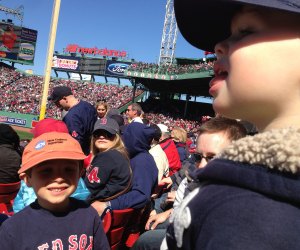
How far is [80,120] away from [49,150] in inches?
106

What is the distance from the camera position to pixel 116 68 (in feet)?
160

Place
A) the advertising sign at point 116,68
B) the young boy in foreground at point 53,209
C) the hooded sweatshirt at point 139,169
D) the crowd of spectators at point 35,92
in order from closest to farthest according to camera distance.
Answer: the young boy in foreground at point 53,209
the hooded sweatshirt at point 139,169
the crowd of spectators at point 35,92
the advertising sign at point 116,68

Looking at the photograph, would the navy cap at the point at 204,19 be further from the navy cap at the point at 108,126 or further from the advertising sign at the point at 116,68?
the advertising sign at the point at 116,68

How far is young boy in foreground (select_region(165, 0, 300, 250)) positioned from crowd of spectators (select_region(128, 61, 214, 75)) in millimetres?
29321

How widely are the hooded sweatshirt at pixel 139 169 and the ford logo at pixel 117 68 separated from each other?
4550 centimetres

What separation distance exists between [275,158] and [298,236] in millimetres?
150

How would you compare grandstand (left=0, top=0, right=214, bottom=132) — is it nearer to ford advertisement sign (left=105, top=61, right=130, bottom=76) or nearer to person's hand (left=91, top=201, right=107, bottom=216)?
ford advertisement sign (left=105, top=61, right=130, bottom=76)

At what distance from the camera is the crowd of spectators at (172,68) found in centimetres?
3050

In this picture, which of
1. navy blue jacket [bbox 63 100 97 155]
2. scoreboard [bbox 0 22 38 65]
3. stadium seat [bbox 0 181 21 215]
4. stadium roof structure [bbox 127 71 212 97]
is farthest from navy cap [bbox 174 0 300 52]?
scoreboard [bbox 0 22 38 65]

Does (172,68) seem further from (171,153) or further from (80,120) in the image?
(80,120)

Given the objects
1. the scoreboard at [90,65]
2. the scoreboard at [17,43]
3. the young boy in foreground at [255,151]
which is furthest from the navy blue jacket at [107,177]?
the scoreboard at [17,43]

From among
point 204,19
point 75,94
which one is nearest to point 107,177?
point 204,19

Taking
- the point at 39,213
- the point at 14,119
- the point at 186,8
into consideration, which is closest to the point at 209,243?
the point at 186,8

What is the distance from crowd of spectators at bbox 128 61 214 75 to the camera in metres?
30.5
